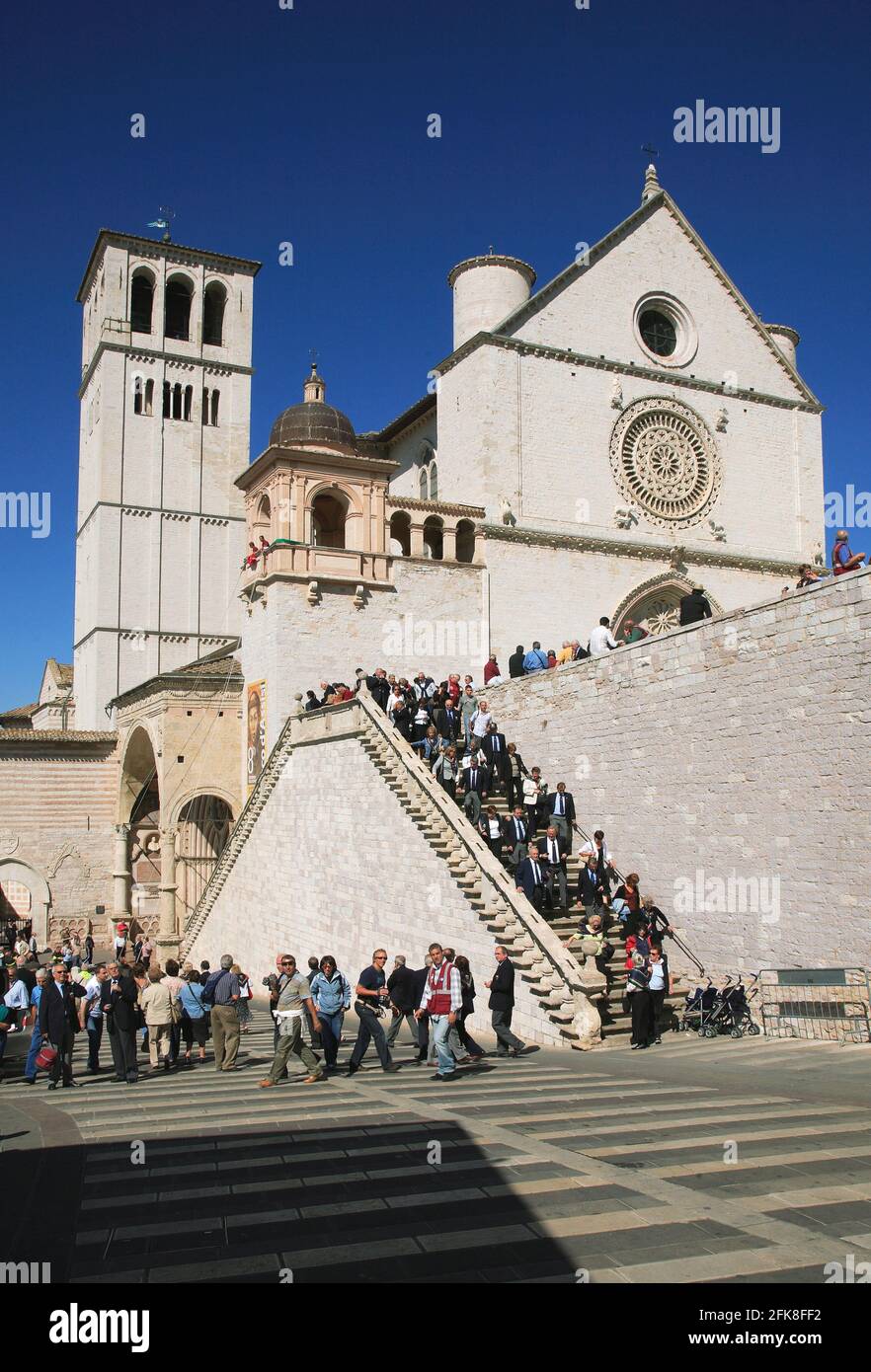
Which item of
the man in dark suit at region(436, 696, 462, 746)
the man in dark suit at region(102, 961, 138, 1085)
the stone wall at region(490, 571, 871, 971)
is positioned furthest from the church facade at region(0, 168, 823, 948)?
the man in dark suit at region(102, 961, 138, 1085)

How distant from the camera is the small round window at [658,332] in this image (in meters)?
30.7

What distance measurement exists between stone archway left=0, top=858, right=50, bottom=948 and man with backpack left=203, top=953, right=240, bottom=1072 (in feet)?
73.1

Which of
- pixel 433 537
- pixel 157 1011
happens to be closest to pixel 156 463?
pixel 433 537

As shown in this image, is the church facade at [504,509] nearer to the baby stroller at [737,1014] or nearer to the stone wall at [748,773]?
the stone wall at [748,773]

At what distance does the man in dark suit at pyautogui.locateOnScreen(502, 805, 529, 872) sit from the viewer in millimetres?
16328

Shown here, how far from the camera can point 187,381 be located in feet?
165

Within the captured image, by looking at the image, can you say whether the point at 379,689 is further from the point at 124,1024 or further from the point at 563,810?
the point at 124,1024

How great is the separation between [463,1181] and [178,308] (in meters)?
52.6

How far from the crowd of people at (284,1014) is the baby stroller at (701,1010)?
2.26 m

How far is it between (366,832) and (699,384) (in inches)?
712

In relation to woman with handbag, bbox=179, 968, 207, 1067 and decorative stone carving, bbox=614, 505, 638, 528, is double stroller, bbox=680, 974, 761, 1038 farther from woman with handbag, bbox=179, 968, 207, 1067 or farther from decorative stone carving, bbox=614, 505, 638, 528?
decorative stone carving, bbox=614, 505, 638, 528

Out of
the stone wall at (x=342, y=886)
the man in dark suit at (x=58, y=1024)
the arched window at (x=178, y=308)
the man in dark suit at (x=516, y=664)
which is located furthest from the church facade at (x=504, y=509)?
the arched window at (x=178, y=308)

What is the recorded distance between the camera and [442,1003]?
11508 millimetres
